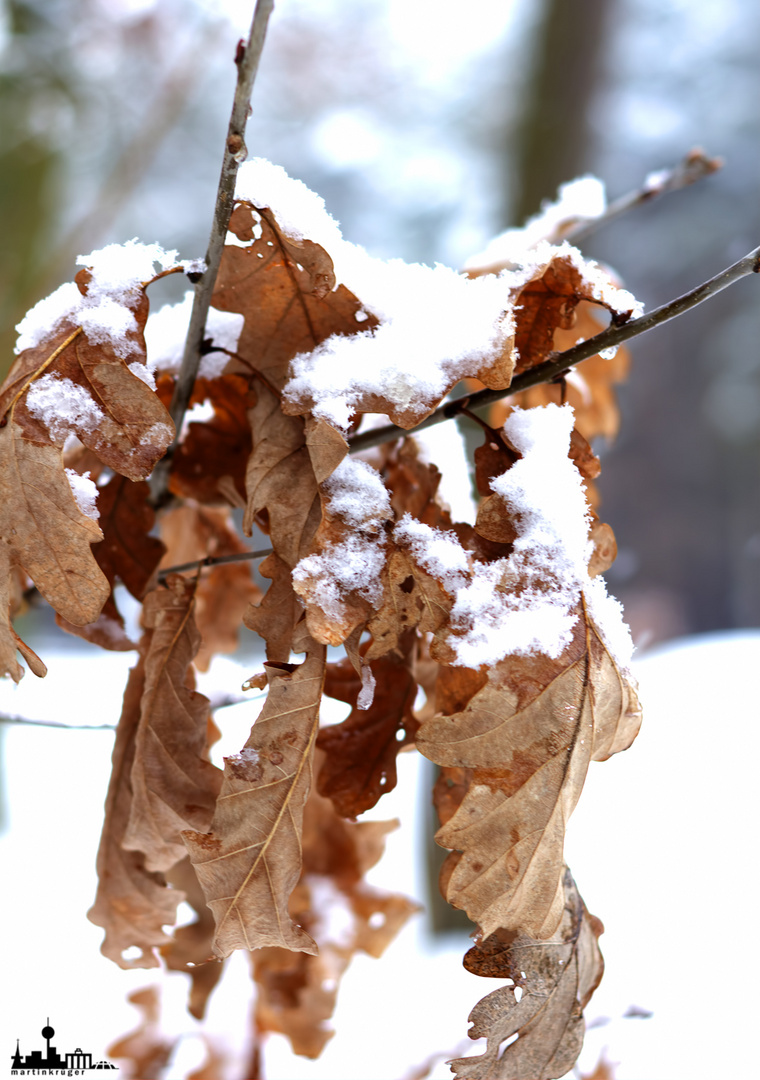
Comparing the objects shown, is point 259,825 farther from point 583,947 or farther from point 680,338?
point 680,338

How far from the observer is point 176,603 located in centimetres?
65

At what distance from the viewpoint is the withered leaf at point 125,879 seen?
25.9 inches

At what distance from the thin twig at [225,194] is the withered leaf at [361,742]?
264 millimetres

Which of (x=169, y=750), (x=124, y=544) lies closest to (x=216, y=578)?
(x=124, y=544)

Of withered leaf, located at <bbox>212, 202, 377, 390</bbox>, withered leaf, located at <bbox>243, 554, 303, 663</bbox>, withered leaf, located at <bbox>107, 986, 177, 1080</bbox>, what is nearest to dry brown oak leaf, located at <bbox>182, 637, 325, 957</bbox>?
withered leaf, located at <bbox>243, 554, 303, 663</bbox>

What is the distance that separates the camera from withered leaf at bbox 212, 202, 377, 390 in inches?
22.2

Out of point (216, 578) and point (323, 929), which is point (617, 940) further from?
point (216, 578)

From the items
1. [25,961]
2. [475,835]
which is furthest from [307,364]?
[25,961]

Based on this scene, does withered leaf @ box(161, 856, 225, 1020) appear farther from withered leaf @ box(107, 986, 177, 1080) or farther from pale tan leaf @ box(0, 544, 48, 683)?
pale tan leaf @ box(0, 544, 48, 683)

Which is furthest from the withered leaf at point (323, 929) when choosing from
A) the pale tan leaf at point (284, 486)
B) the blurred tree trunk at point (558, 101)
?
the blurred tree trunk at point (558, 101)

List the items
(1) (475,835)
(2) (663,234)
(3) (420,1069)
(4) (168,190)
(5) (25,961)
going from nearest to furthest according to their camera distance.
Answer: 1. (1) (475,835)
2. (3) (420,1069)
3. (5) (25,961)
4. (2) (663,234)
5. (4) (168,190)

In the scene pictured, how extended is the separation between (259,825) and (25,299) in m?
2.49
